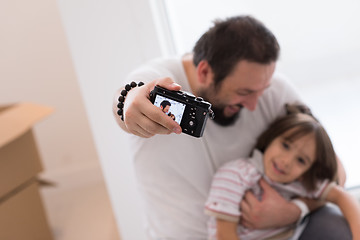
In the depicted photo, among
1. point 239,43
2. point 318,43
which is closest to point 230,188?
point 239,43

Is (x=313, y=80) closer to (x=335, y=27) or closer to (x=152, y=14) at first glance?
(x=335, y=27)

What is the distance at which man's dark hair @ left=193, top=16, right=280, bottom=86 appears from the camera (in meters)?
1.06

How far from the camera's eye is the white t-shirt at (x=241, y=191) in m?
1.14

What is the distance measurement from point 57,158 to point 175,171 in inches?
56.0

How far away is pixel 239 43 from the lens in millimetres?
1062

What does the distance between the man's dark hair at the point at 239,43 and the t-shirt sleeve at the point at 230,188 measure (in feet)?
0.92

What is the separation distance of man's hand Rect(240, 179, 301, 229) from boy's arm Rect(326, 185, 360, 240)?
0.38 ft

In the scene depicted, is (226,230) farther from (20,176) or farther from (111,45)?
(20,176)

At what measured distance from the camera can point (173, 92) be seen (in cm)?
70

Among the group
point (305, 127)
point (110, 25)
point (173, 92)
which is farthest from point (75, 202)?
point (173, 92)

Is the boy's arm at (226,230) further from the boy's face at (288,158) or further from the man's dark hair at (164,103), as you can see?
the man's dark hair at (164,103)

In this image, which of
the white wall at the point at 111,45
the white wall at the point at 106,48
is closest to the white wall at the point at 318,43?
the white wall at the point at 111,45

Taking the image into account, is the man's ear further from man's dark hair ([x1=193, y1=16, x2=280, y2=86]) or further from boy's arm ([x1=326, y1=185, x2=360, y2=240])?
boy's arm ([x1=326, y1=185, x2=360, y2=240])

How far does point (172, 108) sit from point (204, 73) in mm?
434
